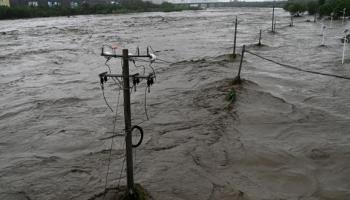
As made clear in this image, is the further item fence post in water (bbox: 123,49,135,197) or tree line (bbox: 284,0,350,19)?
tree line (bbox: 284,0,350,19)

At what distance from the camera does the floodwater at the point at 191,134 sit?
23.2 feet

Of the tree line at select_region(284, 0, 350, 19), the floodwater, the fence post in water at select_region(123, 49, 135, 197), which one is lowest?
the floodwater

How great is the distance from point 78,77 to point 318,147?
37.2 ft

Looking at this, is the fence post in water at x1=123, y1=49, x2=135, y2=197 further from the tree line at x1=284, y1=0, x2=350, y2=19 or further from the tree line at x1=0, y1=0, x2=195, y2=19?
the tree line at x1=0, y1=0, x2=195, y2=19

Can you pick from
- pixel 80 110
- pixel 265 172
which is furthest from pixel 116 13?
pixel 265 172

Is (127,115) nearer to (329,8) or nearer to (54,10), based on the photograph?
(329,8)

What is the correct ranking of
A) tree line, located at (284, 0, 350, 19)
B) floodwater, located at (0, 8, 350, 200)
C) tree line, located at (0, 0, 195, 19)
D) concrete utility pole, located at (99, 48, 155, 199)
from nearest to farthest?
concrete utility pole, located at (99, 48, 155, 199), floodwater, located at (0, 8, 350, 200), tree line, located at (284, 0, 350, 19), tree line, located at (0, 0, 195, 19)

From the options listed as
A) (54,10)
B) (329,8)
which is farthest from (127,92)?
(54,10)

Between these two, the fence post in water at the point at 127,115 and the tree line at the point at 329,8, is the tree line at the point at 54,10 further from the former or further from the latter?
the fence post in water at the point at 127,115

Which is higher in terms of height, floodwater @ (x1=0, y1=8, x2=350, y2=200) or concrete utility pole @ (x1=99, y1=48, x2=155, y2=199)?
concrete utility pole @ (x1=99, y1=48, x2=155, y2=199)

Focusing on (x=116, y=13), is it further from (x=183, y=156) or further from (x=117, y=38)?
(x=183, y=156)

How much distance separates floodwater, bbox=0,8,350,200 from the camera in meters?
7.07

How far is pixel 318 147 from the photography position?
8.52 metres

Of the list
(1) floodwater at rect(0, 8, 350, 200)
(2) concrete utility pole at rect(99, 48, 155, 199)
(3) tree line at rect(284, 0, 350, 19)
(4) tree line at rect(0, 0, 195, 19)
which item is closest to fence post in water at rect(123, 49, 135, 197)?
(2) concrete utility pole at rect(99, 48, 155, 199)
